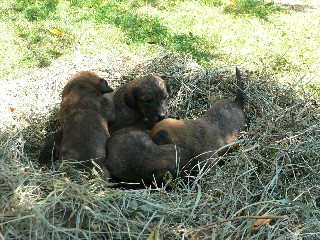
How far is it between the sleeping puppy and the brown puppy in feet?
1.90

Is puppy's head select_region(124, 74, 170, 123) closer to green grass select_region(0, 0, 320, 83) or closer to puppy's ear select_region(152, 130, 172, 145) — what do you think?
puppy's ear select_region(152, 130, 172, 145)

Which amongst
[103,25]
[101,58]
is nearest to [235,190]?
[101,58]

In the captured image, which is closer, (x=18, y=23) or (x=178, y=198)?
(x=178, y=198)

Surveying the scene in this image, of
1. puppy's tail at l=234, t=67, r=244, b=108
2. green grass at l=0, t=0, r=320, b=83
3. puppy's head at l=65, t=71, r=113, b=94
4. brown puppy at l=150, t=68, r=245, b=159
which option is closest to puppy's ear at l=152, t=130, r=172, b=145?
brown puppy at l=150, t=68, r=245, b=159

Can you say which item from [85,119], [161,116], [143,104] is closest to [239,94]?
[161,116]

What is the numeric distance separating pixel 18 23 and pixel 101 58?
2.61m

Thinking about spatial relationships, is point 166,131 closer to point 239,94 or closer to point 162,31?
point 239,94

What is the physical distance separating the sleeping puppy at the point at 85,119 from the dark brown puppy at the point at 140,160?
125 millimetres

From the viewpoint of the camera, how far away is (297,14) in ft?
34.2

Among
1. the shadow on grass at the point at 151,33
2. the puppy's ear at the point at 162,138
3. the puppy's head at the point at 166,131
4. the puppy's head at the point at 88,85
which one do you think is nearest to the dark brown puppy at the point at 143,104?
the puppy's head at the point at 166,131

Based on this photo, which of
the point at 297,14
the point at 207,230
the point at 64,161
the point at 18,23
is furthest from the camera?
the point at 297,14

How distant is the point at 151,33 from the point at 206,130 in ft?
12.3

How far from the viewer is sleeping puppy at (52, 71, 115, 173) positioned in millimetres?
4676

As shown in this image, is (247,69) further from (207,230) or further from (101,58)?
(207,230)
